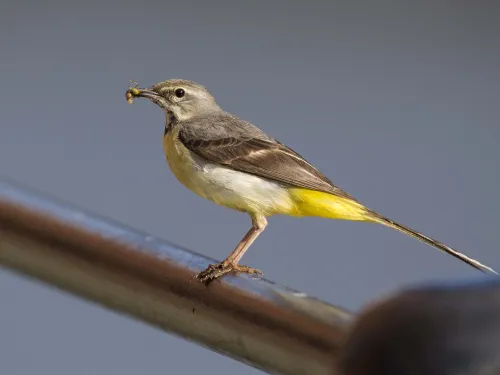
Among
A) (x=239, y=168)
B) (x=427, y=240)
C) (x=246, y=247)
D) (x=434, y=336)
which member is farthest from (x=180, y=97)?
(x=434, y=336)

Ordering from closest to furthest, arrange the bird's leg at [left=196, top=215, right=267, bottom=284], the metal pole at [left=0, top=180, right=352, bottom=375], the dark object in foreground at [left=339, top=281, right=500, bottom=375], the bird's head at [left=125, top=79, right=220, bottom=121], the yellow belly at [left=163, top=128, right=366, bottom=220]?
the dark object in foreground at [left=339, top=281, right=500, bottom=375] < the metal pole at [left=0, top=180, right=352, bottom=375] < the bird's leg at [left=196, top=215, right=267, bottom=284] < the yellow belly at [left=163, top=128, right=366, bottom=220] < the bird's head at [left=125, top=79, right=220, bottom=121]

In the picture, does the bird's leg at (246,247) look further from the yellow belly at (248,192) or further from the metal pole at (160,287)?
the metal pole at (160,287)

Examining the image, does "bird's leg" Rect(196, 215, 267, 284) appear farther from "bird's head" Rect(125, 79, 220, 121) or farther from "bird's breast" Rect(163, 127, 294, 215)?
"bird's head" Rect(125, 79, 220, 121)

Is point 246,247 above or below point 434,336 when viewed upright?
below

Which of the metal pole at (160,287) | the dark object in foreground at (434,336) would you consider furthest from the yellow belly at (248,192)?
the dark object in foreground at (434,336)

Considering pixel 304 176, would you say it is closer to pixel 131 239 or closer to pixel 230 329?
pixel 131 239

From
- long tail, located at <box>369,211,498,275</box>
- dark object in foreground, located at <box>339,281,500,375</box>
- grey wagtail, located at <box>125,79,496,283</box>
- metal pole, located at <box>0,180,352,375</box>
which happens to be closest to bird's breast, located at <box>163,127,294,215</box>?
grey wagtail, located at <box>125,79,496,283</box>

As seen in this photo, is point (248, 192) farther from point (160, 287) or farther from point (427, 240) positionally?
point (160, 287)

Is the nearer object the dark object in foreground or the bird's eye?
the dark object in foreground
